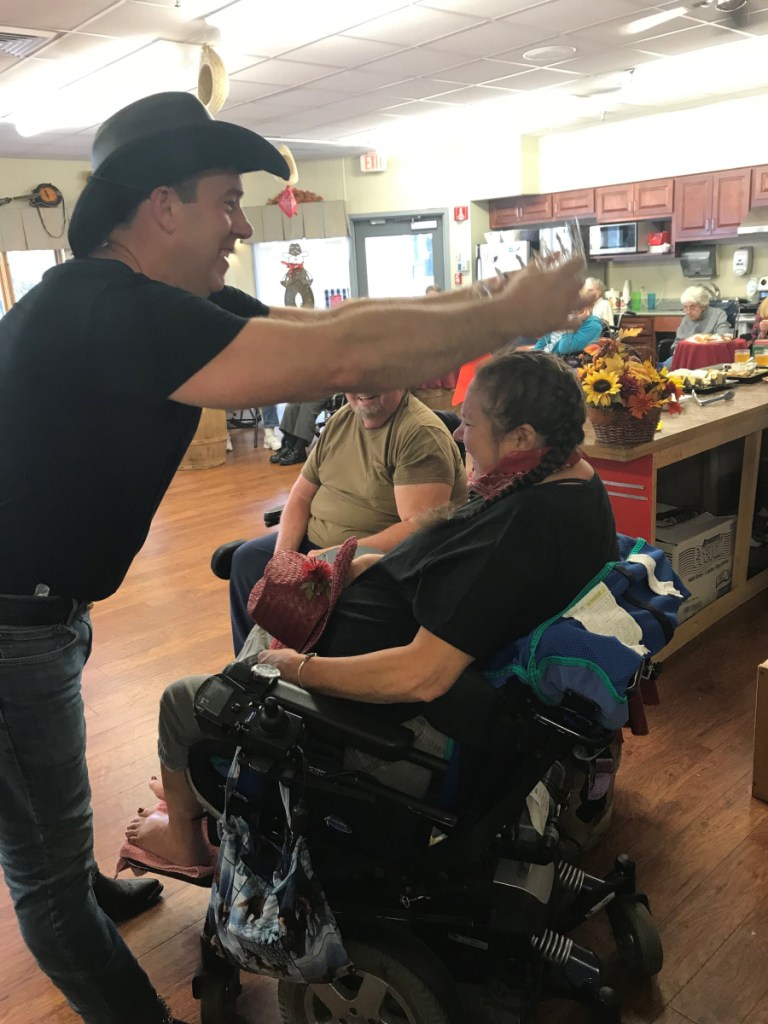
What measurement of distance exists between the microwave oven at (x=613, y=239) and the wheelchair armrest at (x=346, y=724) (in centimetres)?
703

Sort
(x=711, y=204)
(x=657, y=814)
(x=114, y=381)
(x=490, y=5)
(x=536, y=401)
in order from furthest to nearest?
(x=711, y=204) → (x=490, y=5) → (x=657, y=814) → (x=536, y=401) → (x=114, y=381)

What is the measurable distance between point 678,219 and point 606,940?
6831 mm

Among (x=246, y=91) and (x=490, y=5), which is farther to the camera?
(x=246, y=91)

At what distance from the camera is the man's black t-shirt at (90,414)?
980 mm

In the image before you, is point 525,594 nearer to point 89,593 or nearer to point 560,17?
point 89,593

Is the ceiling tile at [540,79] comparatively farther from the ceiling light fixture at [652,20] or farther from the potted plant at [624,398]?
the potted plant at [624,398]

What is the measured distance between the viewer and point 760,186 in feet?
21.5

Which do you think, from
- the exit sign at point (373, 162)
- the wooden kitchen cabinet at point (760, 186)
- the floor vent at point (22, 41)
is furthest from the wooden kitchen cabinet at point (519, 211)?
the floor vent at point (22, 41)

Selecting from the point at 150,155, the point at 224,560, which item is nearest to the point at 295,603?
the point at 150,155

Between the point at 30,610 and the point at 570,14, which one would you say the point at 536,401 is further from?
the point at 570,14

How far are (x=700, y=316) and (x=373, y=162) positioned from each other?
3.76 meters

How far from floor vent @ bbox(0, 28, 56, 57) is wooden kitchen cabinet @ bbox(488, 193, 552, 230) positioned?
5012 mm

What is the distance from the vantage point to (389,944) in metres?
1.23

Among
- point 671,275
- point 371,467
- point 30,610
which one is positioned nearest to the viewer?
point 30,610
